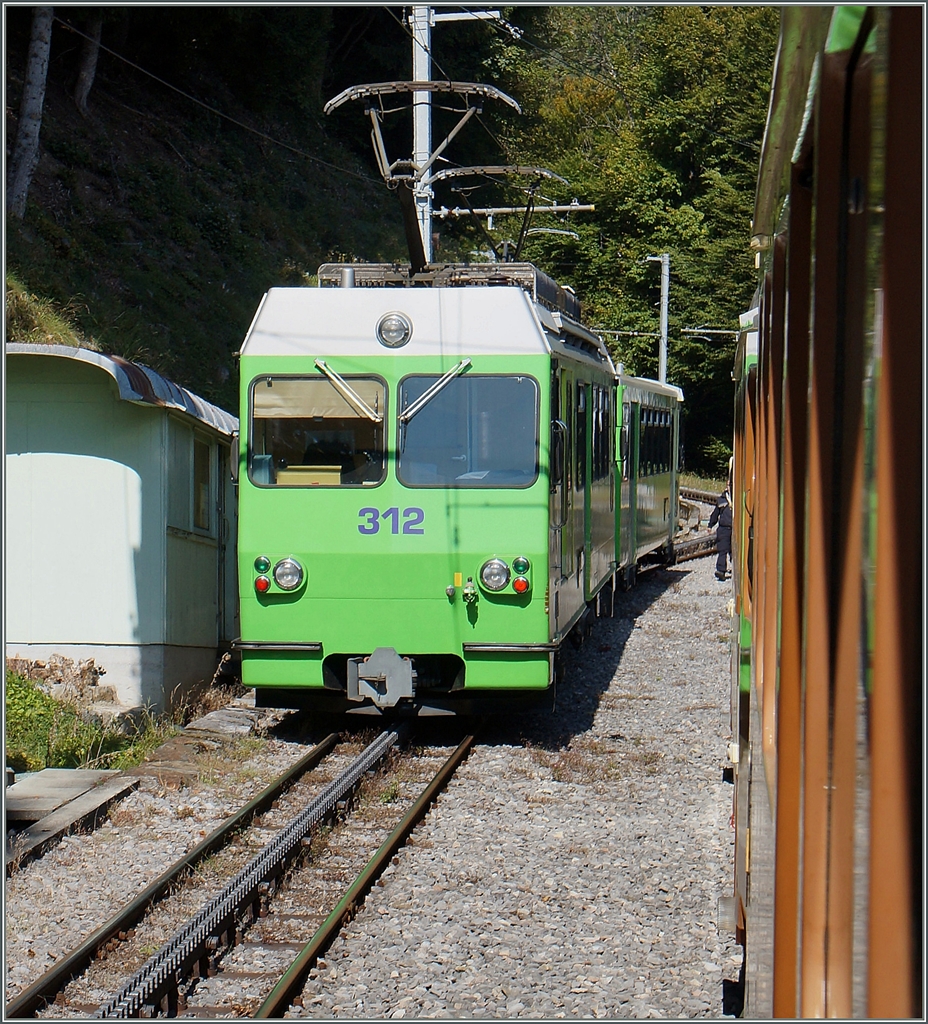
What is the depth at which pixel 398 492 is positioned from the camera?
879 centimetres

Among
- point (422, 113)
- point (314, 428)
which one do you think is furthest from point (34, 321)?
point (314, 428)

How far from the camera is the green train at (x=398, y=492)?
28.7ft

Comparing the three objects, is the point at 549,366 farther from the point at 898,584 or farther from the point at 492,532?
the point at 898,584

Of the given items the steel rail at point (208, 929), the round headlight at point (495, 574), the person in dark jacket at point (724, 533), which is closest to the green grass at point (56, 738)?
the steel rail at point (208, 929)

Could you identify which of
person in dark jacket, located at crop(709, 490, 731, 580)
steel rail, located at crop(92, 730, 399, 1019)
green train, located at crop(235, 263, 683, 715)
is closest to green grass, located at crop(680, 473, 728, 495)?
person in dark jacket, located at crop(709, 490, 731, 580)

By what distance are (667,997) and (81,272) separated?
1908cm

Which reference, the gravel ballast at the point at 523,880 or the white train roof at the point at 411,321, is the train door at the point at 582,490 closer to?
the gravel ballast at the point at 523,880

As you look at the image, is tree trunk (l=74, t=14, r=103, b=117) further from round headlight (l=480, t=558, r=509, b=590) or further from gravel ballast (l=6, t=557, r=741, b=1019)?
round headlight (l=480, t=558, r=509, b=590)

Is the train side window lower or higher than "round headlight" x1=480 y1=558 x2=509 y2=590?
higher

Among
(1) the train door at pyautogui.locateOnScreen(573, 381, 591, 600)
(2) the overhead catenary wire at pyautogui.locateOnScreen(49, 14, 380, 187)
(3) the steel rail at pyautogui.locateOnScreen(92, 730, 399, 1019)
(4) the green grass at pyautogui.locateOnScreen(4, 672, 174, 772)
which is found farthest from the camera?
(2) the overhead catenary wire at pyautogui.locateOnScreen(49, 14, 380, 187)

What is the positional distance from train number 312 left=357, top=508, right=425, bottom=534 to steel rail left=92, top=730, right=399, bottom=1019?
2.07 m

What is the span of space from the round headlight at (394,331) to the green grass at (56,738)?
3444 millimetres

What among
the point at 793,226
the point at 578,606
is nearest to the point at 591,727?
the point at 578,606

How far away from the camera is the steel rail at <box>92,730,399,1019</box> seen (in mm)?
4484
